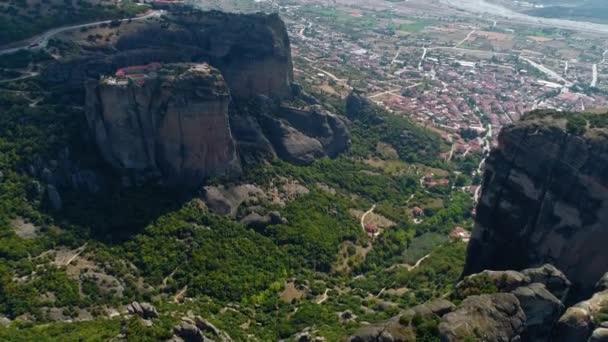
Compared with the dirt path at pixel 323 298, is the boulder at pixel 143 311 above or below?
above

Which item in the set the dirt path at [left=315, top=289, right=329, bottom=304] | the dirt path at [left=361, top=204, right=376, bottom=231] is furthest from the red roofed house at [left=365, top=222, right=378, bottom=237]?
the dirt path at [left=315, top=289, right=329, bottom=304]

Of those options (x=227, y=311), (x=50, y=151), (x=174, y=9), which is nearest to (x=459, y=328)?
(x=227, y=311)

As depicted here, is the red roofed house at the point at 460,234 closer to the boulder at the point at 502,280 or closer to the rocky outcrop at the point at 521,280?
the rocky outcrop at the point at 521,280

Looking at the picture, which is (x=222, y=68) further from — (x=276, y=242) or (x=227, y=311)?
(x=227, y=311)

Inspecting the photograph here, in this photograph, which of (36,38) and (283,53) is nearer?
(36,38)

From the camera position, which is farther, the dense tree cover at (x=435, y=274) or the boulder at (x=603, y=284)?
the dense tree cover at (x=435, y=274)

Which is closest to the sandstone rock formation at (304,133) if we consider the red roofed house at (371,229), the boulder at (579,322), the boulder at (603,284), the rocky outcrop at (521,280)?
the red roofed house at (371,229)
